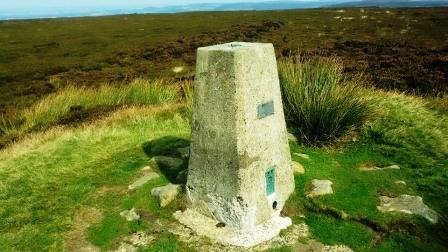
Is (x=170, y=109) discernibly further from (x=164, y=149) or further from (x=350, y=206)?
(x=350, y=206)

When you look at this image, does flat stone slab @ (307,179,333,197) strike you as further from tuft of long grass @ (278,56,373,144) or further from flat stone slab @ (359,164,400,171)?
tuft of long grass @ (278,56,373,144)

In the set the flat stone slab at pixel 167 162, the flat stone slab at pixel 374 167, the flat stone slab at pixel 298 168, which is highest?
the flat stone slab at pixel 298 168

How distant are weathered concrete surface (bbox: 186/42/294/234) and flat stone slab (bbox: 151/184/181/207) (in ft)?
1.51

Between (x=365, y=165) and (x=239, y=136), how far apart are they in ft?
9.93

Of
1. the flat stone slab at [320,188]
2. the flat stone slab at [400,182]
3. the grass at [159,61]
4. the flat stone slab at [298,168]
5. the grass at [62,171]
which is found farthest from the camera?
the grass at [159,61]

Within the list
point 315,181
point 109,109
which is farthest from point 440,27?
point 315,181

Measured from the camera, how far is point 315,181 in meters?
6.15

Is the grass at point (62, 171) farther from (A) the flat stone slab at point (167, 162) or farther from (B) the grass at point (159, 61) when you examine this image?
(B) the grass at point (159, 61)

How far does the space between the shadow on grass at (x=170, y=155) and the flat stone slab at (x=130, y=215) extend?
0.88 metres

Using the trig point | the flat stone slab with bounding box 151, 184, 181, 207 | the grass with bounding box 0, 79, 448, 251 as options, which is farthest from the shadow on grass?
the trig point

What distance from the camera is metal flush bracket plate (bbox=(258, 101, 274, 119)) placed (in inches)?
200

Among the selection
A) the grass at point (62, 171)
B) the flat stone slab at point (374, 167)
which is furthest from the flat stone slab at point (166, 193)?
the flat stone slab at point (374, 167)

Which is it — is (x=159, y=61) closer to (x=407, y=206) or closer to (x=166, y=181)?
(x=166, y=181)

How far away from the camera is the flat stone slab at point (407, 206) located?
17.7 feet
